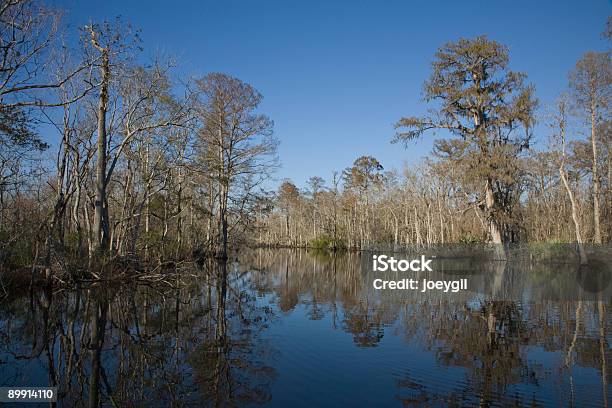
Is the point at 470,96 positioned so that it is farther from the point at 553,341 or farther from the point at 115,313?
the point at 115,313

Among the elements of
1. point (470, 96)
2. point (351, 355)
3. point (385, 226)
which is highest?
point (470, 96)

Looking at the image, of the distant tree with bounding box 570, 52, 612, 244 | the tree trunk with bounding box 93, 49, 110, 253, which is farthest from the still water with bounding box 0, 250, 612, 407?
the distant tree with bounding box 570, 52, 612, 244

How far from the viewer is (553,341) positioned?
23.4 ft

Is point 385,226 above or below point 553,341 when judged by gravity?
above

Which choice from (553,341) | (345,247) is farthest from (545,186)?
(553,341)

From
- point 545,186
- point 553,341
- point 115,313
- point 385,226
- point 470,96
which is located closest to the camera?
point 553,341

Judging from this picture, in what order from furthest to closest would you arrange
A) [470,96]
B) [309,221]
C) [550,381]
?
[309,221] → [470,96] → [550,381]

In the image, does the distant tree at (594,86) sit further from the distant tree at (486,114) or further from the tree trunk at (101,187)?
the tree trunk at (101,187)

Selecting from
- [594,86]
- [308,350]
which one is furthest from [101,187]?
[594,86]

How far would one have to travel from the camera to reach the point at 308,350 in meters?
6.88

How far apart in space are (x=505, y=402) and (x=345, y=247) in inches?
1877

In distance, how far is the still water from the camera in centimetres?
482

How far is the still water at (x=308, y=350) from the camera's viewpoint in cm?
482

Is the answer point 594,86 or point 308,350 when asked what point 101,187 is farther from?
point 594,86
